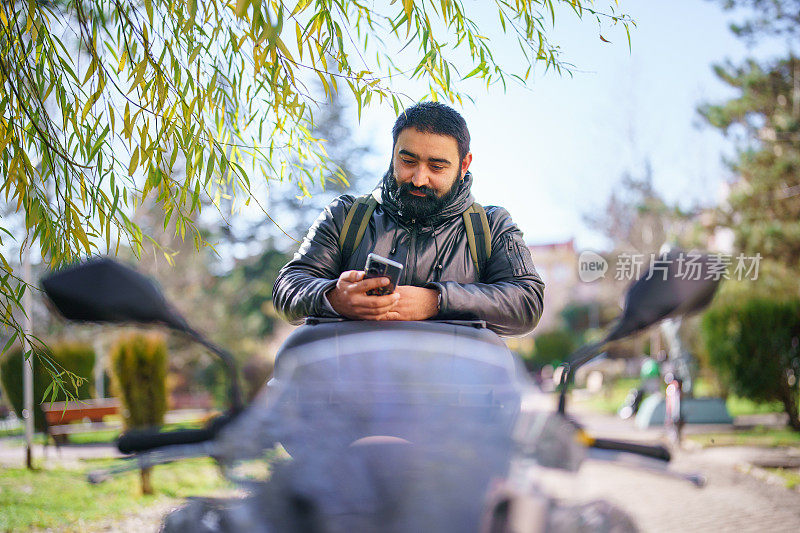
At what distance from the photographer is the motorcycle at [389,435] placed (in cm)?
100

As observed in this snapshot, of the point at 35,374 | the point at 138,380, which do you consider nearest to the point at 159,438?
the point at 138,380

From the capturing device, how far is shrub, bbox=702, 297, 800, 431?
40.6 feet

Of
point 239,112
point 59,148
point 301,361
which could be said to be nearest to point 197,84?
point 239,112

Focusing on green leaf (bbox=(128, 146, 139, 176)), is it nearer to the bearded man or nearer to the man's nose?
the bearded man

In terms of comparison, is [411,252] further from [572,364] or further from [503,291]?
[572,364]

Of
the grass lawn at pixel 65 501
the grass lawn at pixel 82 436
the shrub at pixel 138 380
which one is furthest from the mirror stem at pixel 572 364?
the grass lawn at pixel 82 436

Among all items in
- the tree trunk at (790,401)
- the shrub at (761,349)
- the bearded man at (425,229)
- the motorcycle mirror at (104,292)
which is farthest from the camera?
Answer: the shrub at (761,349)

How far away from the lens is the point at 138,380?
11.1 meters

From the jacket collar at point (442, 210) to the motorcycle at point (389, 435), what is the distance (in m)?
0.73

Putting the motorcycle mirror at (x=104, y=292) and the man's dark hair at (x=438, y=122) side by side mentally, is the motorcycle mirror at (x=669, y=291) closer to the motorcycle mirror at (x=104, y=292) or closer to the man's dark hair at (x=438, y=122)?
the motorcycle mirror at (x=104, y=292)

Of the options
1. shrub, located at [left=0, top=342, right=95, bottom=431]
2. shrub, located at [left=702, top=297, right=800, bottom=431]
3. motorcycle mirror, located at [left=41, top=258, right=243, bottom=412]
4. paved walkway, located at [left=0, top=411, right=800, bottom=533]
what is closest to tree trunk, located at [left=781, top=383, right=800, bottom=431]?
shrub, located at [left=702, top=297, right=800, bottom=431]

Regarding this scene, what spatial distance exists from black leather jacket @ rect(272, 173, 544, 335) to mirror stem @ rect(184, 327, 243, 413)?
0.53 meters

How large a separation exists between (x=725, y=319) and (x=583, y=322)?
28269 millimetres

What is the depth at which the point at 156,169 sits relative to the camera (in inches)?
105
